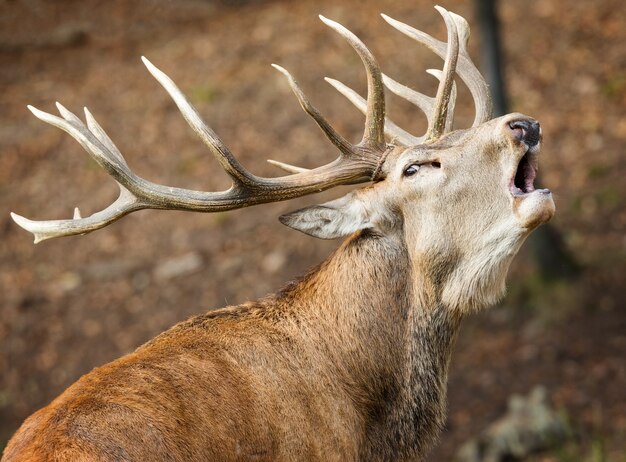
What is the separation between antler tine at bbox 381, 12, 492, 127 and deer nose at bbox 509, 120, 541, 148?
0.63 m

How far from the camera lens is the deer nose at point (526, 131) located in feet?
15.5

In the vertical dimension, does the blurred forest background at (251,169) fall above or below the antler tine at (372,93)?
below

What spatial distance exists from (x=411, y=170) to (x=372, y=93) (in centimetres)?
46

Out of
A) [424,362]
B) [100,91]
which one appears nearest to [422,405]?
[424,362]

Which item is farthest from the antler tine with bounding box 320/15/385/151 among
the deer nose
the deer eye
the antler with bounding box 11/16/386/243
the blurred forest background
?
the blurred forest background

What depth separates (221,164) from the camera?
15.8 feet

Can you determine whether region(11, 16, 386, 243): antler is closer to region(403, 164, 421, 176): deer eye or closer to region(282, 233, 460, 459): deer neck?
region(403, 164, 421, 176): deer eye

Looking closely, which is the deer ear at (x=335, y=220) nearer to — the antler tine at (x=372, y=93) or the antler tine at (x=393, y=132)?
the antler tine at (x=372, y=93)

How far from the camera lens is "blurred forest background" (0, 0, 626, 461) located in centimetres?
898

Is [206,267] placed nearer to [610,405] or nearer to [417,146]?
[610,405]

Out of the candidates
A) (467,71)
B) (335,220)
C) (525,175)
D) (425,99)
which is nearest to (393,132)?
(425,99)

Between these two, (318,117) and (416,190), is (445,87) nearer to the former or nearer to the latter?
(416,190)

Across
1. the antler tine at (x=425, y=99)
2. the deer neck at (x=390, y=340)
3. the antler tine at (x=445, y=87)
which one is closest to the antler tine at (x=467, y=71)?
the antler tine at (x=425, y=99)

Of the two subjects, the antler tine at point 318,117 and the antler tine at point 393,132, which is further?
the antler tine at point 393,132
